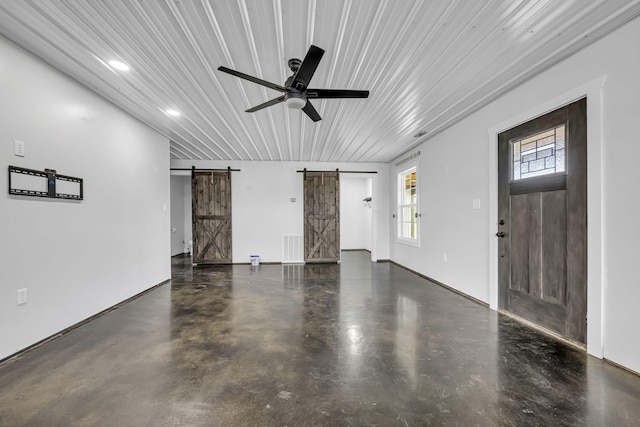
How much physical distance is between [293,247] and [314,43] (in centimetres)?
510

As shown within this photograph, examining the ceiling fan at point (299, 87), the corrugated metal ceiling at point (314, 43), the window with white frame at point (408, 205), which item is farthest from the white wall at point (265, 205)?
the ceiling fan at point (299, 87)

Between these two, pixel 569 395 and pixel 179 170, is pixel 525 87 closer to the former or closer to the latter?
pixel 569 395

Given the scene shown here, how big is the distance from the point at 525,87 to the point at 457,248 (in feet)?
7.32

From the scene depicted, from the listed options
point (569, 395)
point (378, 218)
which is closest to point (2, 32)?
point (569, 395)

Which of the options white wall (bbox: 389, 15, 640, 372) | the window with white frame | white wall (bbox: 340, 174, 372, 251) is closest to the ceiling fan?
white wall (bbox: 389, 15, 640, 372)

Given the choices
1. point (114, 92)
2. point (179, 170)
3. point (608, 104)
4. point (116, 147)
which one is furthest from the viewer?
point (179, 170)

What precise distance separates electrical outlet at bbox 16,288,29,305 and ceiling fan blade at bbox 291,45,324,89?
117 inches

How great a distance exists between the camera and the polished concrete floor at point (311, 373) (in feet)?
Result: 5.12

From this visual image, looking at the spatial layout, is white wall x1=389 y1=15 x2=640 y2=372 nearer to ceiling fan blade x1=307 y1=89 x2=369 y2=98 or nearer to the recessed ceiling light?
ceiling fan blade x1=307 y1=89 x2=369 y2=98

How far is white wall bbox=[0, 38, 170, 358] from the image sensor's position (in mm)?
2207

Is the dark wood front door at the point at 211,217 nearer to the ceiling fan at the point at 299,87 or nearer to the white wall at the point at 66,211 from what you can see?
the white wall at the point at 66,211

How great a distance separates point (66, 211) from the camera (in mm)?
2729

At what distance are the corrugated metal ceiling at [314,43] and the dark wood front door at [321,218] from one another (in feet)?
10.3

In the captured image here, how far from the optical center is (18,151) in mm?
2270
